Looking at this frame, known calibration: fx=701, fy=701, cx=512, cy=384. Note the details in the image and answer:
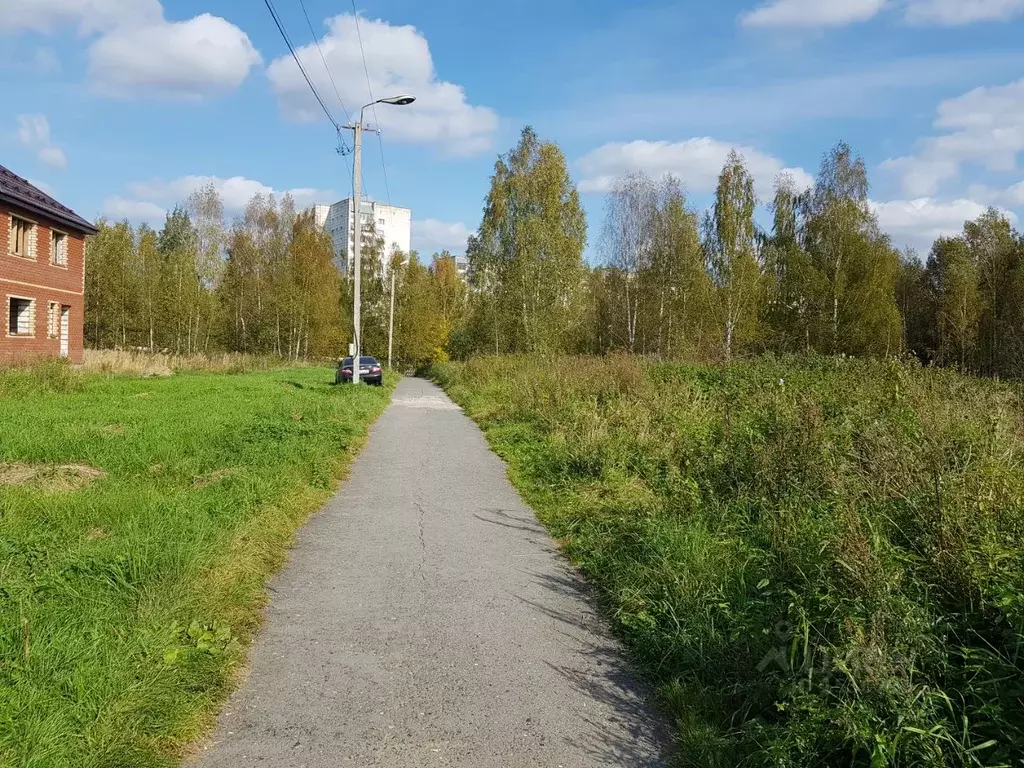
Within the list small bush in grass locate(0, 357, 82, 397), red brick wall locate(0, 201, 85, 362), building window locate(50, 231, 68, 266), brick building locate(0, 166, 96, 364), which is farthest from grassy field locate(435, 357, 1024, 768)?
building window locate(50, 231, 68, 266)

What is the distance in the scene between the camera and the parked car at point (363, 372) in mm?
28188

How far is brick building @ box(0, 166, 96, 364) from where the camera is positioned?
82.6 feet

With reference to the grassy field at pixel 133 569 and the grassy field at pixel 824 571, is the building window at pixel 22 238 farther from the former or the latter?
the grassy field at pixel 824 571

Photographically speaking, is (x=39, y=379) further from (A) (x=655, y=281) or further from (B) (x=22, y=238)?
(A) (x=655, y=281)

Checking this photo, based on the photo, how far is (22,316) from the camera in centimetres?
2669

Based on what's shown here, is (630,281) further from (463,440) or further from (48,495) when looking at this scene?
(48,495)

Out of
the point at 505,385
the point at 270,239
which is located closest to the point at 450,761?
the point at 505,385

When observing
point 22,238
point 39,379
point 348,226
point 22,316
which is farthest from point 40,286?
point 348,226

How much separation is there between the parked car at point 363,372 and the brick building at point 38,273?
36.2 feet

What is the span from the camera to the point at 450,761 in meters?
3.12

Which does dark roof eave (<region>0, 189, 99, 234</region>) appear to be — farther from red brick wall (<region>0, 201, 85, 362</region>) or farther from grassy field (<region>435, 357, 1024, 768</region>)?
grassy field (<region>435, 357, 1024, 768</region>)

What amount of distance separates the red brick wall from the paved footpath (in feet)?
80.1

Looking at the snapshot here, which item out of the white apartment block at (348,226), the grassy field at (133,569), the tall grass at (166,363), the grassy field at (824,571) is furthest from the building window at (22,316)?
the white apartment block at (348,226)

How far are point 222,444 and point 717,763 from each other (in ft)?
29.5
